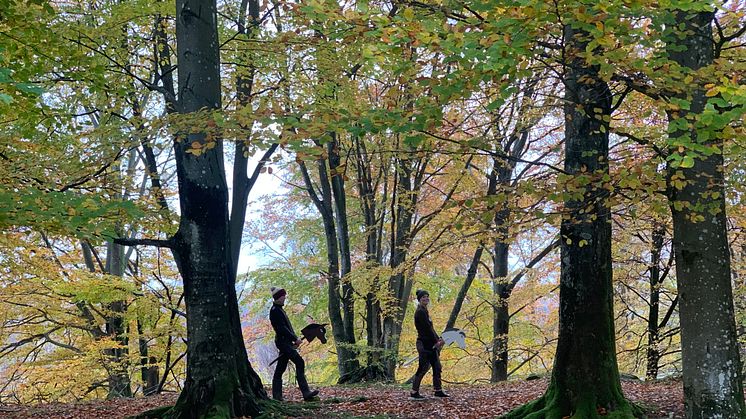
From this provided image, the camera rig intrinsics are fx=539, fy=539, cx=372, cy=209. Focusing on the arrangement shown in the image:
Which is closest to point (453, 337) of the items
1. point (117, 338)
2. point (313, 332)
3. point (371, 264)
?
point (313, 332)

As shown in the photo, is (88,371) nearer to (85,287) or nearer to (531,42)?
(85,287)

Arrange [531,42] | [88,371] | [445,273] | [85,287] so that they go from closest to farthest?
[531,42] < [85,287] < [88,371] < [445,273]

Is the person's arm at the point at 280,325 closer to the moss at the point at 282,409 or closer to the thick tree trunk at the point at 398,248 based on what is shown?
the moss at the point at 282,409

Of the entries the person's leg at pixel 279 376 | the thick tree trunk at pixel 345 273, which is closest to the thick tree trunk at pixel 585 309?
the person's leg at pixel 279 376

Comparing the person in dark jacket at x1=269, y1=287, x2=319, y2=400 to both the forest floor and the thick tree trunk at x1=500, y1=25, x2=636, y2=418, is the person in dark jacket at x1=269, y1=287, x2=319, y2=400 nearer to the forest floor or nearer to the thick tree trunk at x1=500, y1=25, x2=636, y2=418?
the forest floor

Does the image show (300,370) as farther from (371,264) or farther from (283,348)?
(371,264)

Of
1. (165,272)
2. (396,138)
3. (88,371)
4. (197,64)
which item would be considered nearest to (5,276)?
(88,371)

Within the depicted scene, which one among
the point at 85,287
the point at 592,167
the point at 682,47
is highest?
the point at 682,47

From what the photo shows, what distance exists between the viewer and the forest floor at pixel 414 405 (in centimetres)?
661

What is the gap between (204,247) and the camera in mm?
6020

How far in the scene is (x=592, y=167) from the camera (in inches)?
216

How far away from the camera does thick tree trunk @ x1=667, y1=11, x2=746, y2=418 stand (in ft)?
14.6

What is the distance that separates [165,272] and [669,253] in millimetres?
12585

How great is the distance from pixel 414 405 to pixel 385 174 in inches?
283
